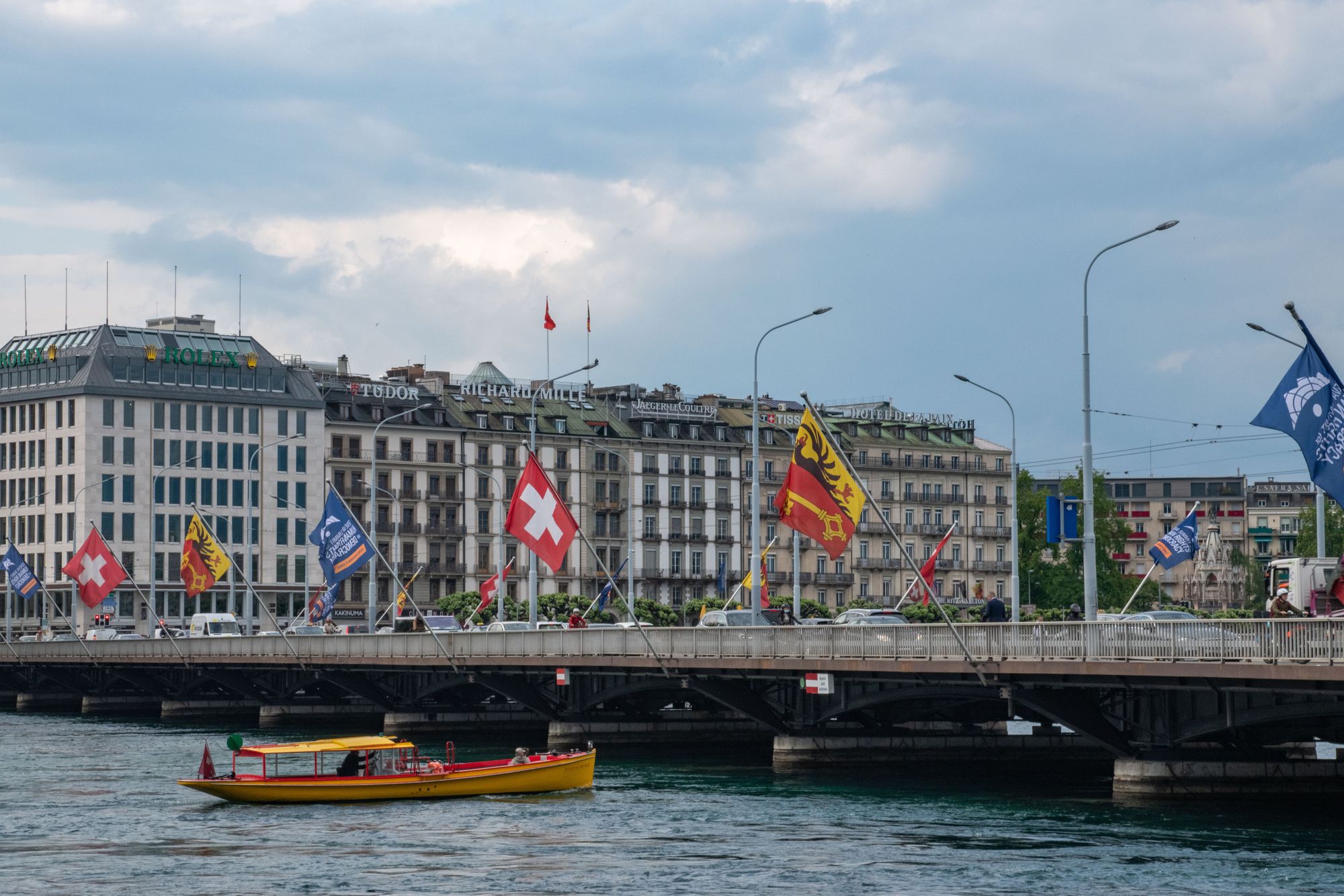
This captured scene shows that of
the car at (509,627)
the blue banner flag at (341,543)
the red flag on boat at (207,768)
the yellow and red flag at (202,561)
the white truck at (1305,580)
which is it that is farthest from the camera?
the yellow and red flag at (202,561)

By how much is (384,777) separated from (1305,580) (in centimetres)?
2692

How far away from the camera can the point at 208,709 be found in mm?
125812

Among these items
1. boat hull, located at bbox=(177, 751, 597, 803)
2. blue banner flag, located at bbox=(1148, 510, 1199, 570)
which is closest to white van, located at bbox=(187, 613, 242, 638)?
blue banner flag, located at bbox=(1148, 510, 1199, 570)

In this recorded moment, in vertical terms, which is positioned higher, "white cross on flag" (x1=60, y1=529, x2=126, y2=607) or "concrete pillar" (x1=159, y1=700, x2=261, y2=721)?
"white cross on flag" (x1=60, y1=529, x2=126, y2=607)

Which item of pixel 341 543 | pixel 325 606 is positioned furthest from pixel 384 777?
pixel 325 606

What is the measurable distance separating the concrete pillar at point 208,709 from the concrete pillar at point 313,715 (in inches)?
364

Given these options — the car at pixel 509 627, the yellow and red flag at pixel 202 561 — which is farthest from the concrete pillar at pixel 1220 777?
the yellow and red flag at pixel 202 561

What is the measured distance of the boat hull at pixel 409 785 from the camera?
6600 centimetres

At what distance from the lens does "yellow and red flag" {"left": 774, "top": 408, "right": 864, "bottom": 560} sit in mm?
67375

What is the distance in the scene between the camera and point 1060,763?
82.6m

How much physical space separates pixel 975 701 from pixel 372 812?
67.1ft

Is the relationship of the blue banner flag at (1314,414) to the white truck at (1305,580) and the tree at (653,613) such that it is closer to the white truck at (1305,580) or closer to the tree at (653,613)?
the white truck at (1305,580)

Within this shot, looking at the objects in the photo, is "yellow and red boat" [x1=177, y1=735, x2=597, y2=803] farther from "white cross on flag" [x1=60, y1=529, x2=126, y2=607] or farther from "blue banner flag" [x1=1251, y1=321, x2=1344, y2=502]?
"white cross on flag" [x1=60, y1=529, x2=126, y2=607]

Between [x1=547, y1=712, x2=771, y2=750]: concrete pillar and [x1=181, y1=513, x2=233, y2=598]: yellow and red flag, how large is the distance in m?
21.5
